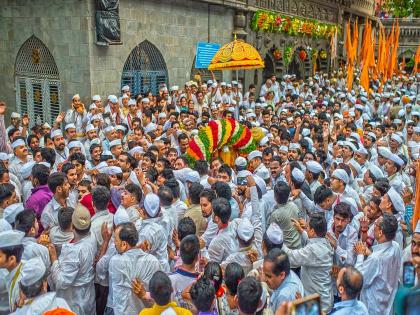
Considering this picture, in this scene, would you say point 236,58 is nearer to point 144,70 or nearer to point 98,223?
point 144,70

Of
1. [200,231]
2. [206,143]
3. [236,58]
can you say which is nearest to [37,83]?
[236,58]

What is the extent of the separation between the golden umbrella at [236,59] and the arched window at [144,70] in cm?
306

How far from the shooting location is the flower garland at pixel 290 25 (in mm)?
19656

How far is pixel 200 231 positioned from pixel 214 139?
2325 mm

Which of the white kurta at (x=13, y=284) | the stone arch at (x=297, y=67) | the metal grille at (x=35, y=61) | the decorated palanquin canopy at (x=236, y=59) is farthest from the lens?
the stone arch at (x=297, y=67)

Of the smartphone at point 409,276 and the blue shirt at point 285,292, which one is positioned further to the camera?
the blue shirt at point 285,292

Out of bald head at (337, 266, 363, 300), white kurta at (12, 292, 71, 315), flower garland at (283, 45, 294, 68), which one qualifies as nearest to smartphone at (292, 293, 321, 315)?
bald head at (337, 266, 363, 300)

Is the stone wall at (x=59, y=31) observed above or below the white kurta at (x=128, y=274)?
above

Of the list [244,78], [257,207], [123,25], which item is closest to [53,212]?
[257,207]

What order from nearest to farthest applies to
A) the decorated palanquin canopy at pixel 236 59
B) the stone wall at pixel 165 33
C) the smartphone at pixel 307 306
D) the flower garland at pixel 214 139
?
the smartphone at pixel 307 306
the flower garland at pixel 214 139
the decorated palanquin canopy at pixel 236 59
the stone wall at pixel 165 33

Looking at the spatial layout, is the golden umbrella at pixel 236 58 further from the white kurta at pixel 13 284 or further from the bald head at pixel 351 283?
the bald head at pixel 351 283

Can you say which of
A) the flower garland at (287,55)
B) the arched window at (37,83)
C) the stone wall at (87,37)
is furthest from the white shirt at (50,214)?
the flower garland at (287,55)

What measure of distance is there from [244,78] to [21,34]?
28.7 ft

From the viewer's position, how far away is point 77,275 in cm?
470
